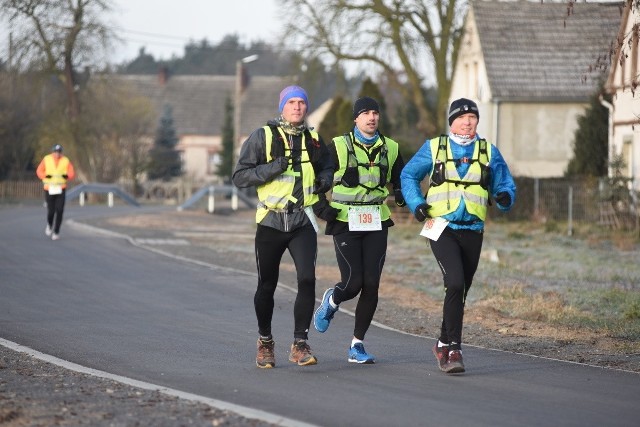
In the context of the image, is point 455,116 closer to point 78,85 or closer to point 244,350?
point 244,350

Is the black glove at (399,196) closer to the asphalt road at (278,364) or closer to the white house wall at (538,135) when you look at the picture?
the asphalt road at (278,364)

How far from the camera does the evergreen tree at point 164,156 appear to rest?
71.9 m

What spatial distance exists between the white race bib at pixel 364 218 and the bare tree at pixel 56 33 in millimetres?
50536

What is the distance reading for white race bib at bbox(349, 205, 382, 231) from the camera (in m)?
10.2

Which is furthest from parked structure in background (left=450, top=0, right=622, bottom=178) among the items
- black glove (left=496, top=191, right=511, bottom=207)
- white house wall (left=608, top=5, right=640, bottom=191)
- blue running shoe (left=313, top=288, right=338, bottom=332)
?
black glove (left=496, top=191, right=511, bottom=207)

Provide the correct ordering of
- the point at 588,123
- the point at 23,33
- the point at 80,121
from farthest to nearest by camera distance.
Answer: the point at 80,121 → the point at 23,33 → the point at 588,123

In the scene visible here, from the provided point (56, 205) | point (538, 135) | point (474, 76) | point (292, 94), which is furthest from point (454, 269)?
point (474, 76)

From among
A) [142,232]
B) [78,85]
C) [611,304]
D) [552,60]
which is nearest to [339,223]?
[611,304]

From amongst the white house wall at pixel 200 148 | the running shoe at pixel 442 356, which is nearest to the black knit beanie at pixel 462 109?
the running shoe at pixel 442 356

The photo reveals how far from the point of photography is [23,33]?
5912 centimetres

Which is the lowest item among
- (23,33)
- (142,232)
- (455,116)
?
(142,232)

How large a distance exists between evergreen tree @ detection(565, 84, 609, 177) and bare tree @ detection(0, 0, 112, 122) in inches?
1014

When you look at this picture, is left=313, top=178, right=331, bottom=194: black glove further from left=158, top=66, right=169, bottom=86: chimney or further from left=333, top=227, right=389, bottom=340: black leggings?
left=158, top=66, right=169, bottom=86: chimney

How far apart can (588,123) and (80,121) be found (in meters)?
28.2
